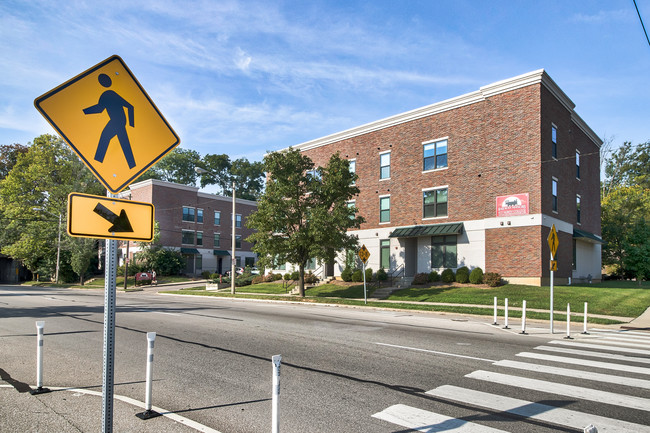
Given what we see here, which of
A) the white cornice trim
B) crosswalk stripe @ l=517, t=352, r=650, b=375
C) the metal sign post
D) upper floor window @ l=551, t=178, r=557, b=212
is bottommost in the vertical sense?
crosswalk stripe @ l=517, t=352, r=650, b=375

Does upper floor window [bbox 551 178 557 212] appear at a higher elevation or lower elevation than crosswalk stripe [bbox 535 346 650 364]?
higher

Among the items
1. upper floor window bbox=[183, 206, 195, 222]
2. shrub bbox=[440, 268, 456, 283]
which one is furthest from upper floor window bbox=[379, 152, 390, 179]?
upper floor window bbox=[183, 206, 195, 222]

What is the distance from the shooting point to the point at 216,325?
536 inches

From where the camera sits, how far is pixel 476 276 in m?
27.0

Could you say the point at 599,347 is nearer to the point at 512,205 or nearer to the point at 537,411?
the point at 537,411

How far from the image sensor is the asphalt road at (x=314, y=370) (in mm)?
5430

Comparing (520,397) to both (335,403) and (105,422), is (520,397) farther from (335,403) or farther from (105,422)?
(105,422)

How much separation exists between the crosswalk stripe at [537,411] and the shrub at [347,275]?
2644 centimetres

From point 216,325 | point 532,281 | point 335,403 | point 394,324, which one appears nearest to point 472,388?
point 335,403

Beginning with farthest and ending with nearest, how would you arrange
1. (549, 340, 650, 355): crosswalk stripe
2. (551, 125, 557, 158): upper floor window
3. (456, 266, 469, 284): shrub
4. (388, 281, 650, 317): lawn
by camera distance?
(551, 125, 557, 158): upper floor window < (456, 266, 469, 284): shrub < (388, 281, 650, 317): lawn < (549, 340, 650, 355): crosswalk stripe

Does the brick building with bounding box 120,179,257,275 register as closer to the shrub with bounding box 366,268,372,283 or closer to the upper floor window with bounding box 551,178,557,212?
the shrub with bounding box 366,268,372,283

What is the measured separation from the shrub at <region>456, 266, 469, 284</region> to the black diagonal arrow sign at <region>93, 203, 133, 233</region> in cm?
2673

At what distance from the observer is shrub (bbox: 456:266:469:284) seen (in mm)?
27531

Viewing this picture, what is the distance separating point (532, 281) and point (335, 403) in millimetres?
23020
